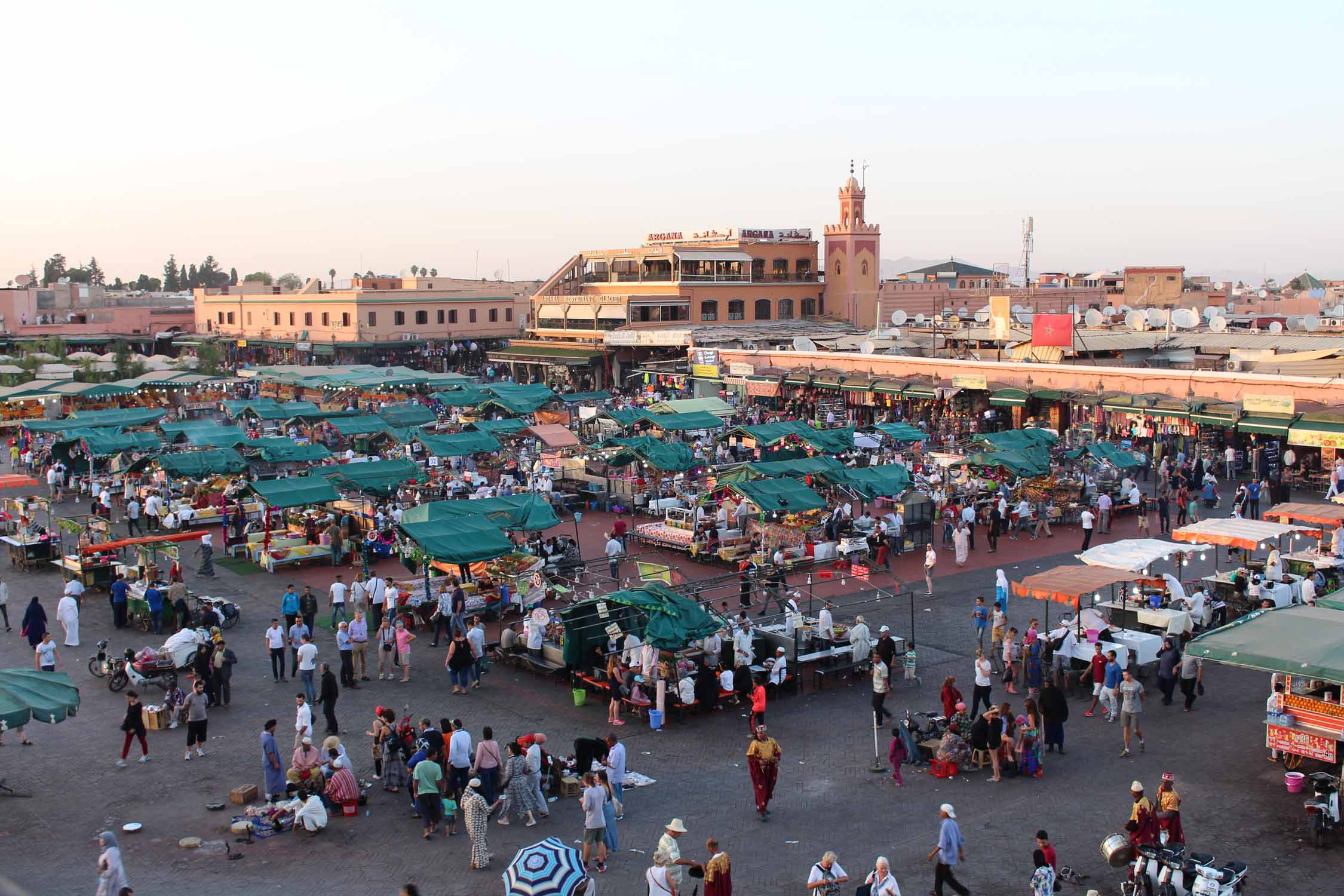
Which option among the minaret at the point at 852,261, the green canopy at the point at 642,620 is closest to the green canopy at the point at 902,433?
the green canopy at the point at 642,620

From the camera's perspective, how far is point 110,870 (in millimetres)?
10195

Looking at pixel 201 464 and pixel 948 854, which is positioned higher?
pixel 201 464

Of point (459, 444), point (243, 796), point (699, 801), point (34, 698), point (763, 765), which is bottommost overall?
point (699, 801)

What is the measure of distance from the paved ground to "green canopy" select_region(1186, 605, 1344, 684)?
151cm

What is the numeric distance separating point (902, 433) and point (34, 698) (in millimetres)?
25686

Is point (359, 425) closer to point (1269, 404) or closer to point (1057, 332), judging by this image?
point (1057, 332)

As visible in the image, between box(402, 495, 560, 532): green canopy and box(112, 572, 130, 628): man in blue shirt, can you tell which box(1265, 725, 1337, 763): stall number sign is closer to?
box(402, 495, 560, 532): green canopy

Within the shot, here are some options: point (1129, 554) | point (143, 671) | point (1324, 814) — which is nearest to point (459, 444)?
point (143, 671)

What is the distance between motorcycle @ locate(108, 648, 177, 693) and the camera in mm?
16594

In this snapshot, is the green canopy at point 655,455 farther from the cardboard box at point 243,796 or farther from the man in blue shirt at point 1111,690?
the cardboard box at point 243,796

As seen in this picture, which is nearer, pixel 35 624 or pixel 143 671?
pixel 143 671

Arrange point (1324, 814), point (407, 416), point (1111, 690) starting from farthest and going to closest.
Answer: point (407, 416)
point (1111, 690)
point (1324, 814)

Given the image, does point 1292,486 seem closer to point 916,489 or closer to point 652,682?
point 916,489

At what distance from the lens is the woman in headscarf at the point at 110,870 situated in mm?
10180
